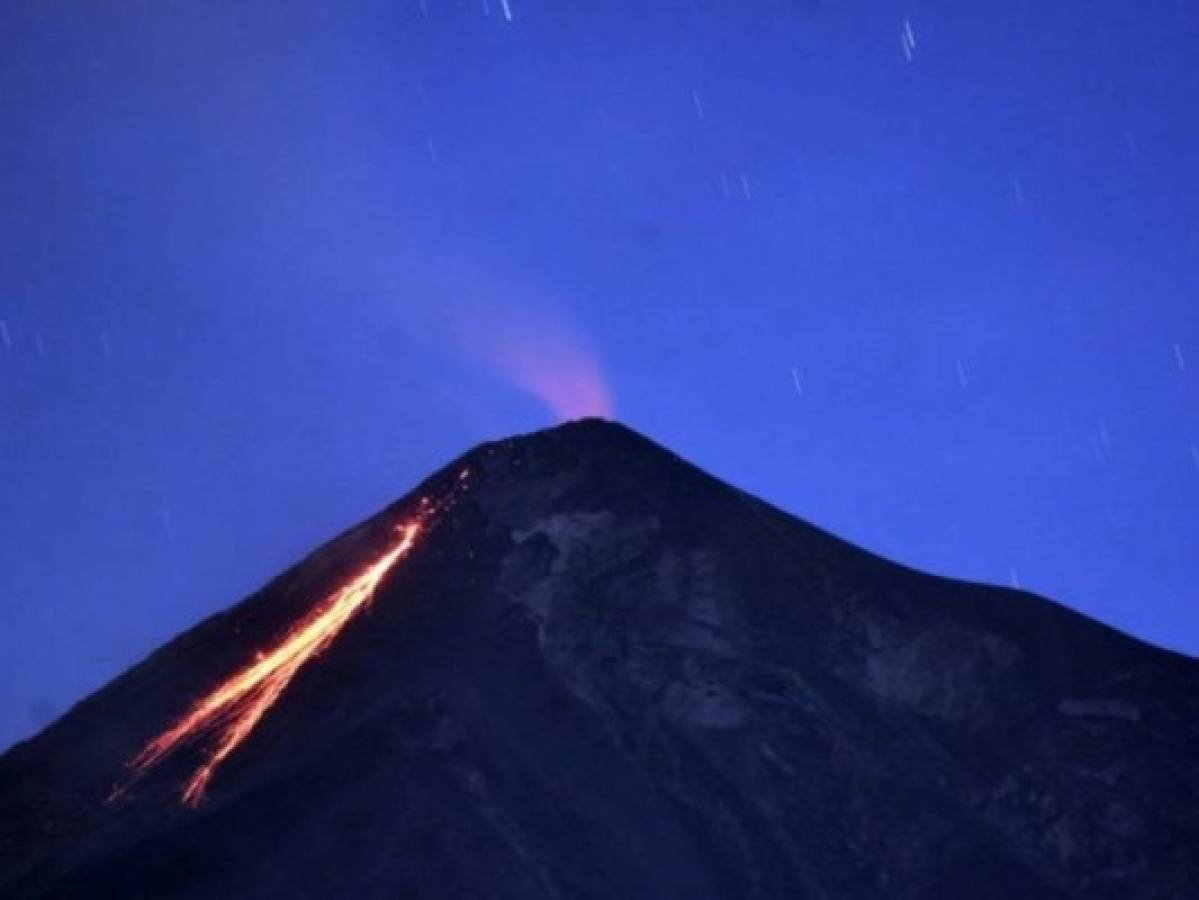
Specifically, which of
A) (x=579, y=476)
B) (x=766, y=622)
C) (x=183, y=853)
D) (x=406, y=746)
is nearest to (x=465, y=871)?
(x=406, y=746)

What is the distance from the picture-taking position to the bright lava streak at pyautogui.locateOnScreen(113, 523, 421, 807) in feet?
139

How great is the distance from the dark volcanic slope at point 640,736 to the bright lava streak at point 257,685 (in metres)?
0.94

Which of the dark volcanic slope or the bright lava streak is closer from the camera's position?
the dark volcanic slope

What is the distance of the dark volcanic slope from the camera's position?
37281mm

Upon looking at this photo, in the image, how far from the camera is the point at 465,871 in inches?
1416

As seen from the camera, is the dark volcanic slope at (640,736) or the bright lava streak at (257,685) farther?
the bright lava streak at (257,685)

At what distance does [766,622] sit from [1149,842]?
1360 cm

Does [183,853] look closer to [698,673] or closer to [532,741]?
[532,741]

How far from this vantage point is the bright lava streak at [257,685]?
4244cm

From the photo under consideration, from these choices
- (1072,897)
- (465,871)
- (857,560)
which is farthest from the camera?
(857,560)

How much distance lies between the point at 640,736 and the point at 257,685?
13.5 metres

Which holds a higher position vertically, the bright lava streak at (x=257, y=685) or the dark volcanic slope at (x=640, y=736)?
the bright lava streak at (x=257, y=685)

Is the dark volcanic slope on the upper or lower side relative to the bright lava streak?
lower

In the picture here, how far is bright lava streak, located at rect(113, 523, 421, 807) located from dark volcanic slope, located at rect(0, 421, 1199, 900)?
0.94 meters
